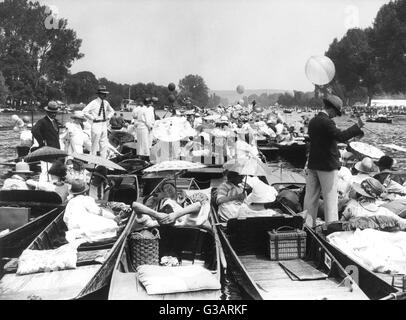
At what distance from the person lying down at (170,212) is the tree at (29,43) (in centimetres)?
477

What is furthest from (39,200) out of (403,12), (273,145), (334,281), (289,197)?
(403,12)

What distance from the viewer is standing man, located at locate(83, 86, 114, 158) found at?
38.1ft

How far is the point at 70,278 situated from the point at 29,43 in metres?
10.3

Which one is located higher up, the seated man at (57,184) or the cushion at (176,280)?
the seated man at (57,184)

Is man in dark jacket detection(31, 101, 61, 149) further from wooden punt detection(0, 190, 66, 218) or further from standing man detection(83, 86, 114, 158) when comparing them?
wooden punt detection(0, 190, 66, 218)

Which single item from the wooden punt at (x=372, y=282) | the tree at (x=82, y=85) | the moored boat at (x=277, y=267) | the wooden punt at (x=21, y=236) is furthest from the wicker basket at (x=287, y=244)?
the tree at (x=82, y=85)

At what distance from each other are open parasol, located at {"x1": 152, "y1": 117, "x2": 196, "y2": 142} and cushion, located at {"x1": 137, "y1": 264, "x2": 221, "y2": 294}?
18.1 ft

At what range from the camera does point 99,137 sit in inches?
469

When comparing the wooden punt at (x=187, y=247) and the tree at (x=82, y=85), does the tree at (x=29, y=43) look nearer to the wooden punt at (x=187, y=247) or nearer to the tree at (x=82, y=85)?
the wooden punt at (x=187, y=247)

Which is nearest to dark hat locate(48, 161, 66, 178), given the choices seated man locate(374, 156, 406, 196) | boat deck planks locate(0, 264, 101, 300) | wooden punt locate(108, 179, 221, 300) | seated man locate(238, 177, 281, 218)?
wooden punt locate(108, 179, 221, 300)

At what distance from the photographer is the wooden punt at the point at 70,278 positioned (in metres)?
4.90

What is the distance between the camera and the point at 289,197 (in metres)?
7.82

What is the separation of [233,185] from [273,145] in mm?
11104

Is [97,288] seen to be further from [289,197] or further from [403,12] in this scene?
[403,12]
